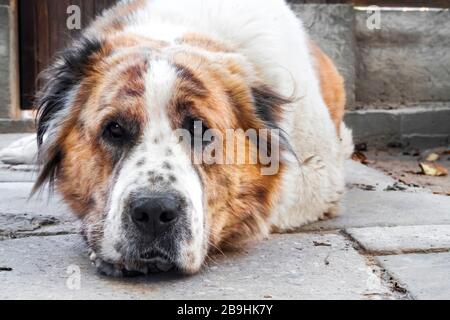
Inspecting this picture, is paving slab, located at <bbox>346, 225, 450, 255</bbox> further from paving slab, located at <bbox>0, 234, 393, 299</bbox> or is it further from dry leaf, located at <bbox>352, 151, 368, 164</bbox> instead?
dry leaf, located at <bbox>352, 151, 368, 164</bbox>

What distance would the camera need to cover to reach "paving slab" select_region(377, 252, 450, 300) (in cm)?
199

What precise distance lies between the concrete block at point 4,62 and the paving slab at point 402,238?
3.46 meters

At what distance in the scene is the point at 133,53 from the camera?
2391 millimetres

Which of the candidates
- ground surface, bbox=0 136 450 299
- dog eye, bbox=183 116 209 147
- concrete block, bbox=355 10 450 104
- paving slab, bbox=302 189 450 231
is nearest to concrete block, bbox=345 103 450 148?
concrete block, bbox=355 10 450 104

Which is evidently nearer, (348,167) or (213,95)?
(213,95)

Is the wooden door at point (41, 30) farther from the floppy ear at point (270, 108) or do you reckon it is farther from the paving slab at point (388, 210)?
the floppy ear at point (270, 108)

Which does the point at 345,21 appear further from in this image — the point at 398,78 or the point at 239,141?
the point at 239,141

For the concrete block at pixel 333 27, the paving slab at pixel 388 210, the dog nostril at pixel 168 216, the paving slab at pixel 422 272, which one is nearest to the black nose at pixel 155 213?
the dog nostril at pixel 168 216

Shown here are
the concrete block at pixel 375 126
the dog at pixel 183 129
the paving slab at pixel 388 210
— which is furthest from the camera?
the concrete block at pixel 375 126

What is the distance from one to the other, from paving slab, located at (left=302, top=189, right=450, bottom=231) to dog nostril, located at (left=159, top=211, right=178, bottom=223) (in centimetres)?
98

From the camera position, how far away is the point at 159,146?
7.07ft

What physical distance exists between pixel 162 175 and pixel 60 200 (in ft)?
2.12

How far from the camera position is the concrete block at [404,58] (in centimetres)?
592

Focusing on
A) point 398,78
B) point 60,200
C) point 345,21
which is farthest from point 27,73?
point 60,200
